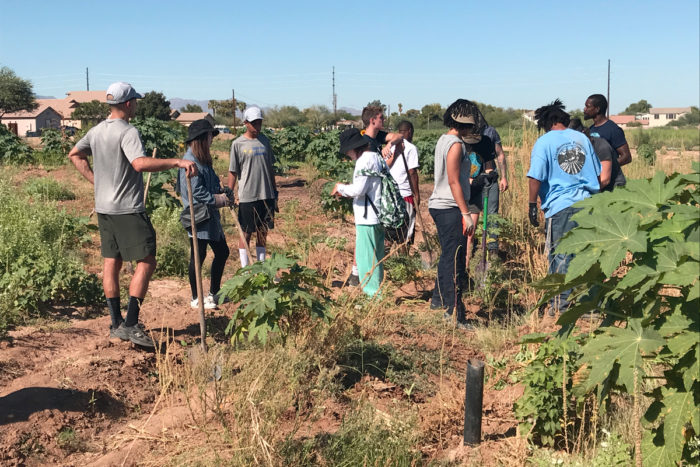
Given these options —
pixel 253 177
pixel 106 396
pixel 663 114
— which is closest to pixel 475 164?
pixel 253 177

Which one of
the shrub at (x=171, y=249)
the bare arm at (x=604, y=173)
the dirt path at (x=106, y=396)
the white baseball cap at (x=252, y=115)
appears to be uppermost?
the white baseball cap at (x=252, y=115)

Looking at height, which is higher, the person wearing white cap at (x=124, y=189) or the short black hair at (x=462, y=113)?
the short black hair at (x=462, y=113)

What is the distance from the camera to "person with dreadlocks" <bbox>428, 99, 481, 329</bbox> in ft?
17.2

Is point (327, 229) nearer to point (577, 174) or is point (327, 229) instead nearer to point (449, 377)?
point (577, 174)

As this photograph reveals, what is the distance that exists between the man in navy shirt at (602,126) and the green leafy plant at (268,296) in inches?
149

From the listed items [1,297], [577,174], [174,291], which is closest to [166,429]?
[1,297]

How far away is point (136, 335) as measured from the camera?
4879 mm

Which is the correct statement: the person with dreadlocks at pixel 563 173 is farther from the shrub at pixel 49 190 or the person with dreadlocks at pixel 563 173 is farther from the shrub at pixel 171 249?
the shrub at pixel 49 190

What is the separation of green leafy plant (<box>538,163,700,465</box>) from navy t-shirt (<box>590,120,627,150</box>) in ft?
13.7

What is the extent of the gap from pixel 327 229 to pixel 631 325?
7.97 meters

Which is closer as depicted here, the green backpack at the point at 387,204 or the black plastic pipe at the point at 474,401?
the black plastic pipe at the point at 474,401

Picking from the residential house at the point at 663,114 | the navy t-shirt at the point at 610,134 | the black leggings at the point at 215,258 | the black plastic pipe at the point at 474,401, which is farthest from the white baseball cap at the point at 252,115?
the residential house at the point at 663,114

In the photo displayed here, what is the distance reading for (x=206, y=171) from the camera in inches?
229

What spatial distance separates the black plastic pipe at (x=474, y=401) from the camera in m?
3.30
